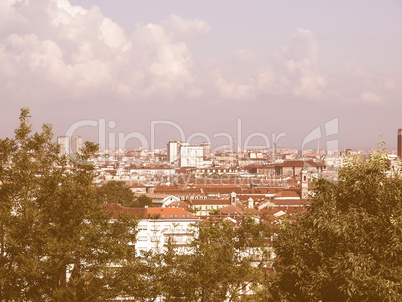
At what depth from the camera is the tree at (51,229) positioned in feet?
30.5

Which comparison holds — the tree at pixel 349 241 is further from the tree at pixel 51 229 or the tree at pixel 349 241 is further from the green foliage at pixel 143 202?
the green foliage at pixel 143 202

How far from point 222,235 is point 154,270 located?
14.9 feet

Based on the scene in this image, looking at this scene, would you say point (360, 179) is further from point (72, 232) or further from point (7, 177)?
point (7, 177)

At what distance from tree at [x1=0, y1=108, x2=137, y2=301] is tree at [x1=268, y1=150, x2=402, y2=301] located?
9.20 feet

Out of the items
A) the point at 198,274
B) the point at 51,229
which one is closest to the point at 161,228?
the point at 198,274

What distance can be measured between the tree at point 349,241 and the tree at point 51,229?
2805mm

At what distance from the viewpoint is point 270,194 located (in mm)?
66000

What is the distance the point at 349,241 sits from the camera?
8.32m

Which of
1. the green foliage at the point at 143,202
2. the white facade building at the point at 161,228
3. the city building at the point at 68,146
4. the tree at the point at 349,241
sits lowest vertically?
the green foliage at the point at 143,202

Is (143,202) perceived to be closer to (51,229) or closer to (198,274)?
(198,274)

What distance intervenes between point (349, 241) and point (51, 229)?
4.48 meters

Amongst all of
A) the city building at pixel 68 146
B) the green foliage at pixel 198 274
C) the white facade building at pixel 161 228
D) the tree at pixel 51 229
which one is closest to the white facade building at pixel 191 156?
the city building at pixel 68 146

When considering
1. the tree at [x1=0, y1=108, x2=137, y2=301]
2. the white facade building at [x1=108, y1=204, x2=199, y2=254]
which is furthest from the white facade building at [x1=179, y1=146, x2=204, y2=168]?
the tree at [x1=0, y1=108, x2=137, y2=301]

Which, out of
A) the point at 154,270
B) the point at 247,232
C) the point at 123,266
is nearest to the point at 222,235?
the point at 247,232
